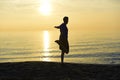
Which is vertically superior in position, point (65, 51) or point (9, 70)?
point (65, 51)

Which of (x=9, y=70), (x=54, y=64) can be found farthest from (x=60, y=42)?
(x=9, y=70)

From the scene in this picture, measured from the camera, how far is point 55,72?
46.2 ft

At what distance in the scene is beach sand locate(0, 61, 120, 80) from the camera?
13101mm

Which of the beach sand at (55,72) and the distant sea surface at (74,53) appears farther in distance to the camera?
the distant sea surface at (74,53)

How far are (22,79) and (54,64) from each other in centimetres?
389

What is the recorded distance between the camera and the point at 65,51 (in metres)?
15.2

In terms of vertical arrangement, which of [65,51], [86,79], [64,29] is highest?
[64,29]

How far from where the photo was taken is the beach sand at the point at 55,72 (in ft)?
43.0

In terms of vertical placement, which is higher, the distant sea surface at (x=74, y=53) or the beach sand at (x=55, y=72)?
the beach sand at (x=55, y=72)

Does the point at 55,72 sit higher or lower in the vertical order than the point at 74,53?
higher

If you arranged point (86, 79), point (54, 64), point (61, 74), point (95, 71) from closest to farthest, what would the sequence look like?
point (86, 79)
point (61, 74)
point (95, 71)
point (54, 64)

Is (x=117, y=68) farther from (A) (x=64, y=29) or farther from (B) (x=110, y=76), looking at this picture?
(A) (x=64, y=29)

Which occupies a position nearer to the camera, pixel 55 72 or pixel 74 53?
pixel 55 72

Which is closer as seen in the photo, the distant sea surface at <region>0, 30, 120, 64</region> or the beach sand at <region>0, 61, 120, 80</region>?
the beach sand at <region>0, 61, 120, 80</region>
